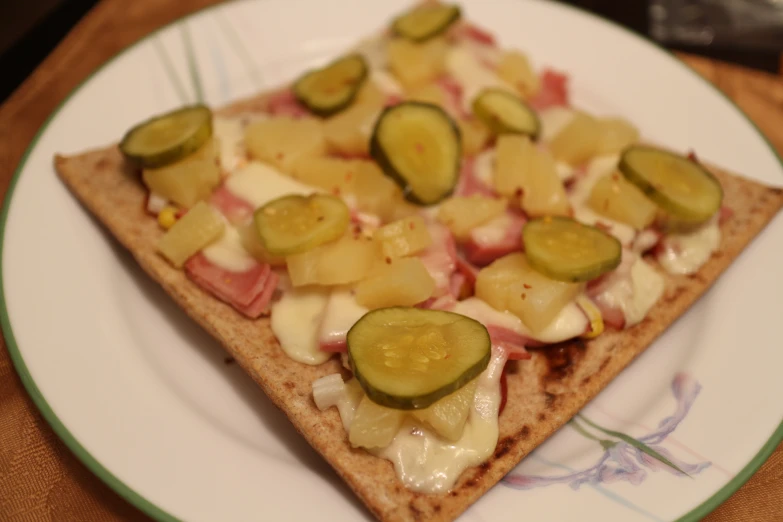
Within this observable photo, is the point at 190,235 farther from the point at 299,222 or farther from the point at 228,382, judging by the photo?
the point at 228,382

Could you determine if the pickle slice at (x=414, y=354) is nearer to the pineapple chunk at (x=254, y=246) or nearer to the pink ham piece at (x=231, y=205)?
the pineapple chunk at (x=254, y=246)

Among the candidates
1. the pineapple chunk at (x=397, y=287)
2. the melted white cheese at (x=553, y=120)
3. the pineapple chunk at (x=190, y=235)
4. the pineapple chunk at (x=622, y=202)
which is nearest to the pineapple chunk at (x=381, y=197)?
the pineapple chunk at (x=397, y=287)

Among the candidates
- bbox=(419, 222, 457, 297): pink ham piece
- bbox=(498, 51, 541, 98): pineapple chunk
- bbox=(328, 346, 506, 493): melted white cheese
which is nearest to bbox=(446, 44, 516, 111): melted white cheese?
bbox=(498, 51, 541, 98): pineapple chunk

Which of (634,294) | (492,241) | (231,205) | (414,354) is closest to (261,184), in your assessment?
(231,205)

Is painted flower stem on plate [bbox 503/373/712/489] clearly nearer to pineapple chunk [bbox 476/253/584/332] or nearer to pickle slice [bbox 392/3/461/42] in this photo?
pineapple chunk [bbox 476/253/584/332]

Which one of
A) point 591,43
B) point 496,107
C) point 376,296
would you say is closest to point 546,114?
point 496,107

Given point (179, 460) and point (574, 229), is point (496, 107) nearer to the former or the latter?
point (574, 229)
